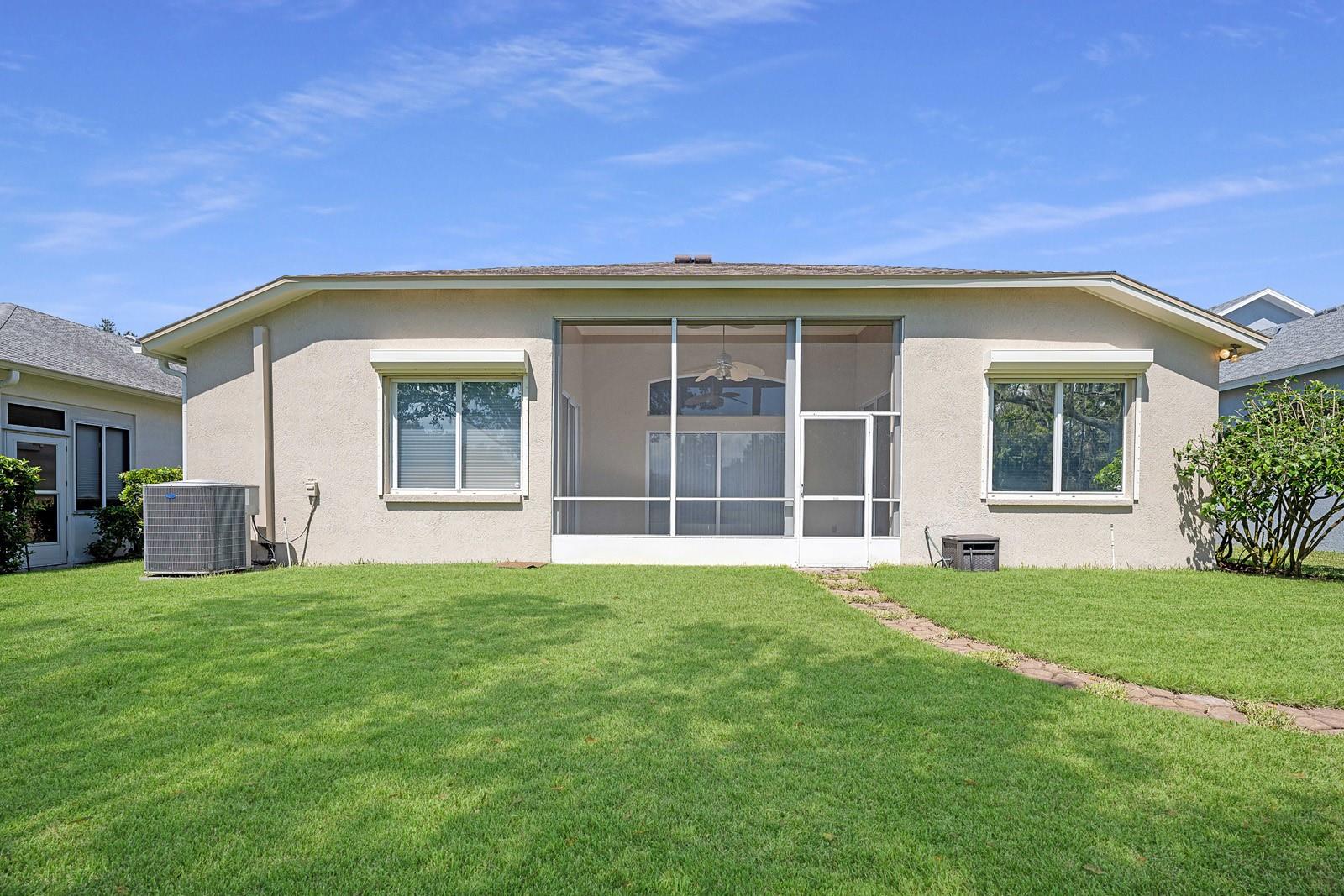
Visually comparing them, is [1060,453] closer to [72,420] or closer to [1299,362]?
[1299,362]

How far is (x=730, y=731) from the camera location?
3670mm

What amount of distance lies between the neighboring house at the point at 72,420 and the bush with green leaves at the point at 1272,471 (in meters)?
16.1

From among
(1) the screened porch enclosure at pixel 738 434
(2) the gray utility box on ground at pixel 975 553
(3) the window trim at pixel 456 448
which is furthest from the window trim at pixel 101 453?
(2) the gray utility box on ground at pixel 975 553

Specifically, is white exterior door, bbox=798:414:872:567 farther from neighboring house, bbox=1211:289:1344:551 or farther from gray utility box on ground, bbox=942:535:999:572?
neighboring house, bbox=1211:289:1344:551

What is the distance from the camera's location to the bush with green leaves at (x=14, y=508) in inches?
378

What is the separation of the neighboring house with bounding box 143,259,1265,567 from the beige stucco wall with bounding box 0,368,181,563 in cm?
222

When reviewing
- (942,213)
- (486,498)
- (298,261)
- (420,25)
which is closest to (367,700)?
(486,498)

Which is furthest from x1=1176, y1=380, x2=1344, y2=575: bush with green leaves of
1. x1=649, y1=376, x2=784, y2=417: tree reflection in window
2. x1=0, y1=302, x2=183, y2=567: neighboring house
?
x1=0, y1=302, x2=183, y2=567: neighboring house

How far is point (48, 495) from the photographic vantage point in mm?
11070

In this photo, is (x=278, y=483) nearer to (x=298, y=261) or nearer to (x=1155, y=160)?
(x=298, y=261)

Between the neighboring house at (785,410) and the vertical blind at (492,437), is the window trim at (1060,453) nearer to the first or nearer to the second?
the neighboring house at (785,410)

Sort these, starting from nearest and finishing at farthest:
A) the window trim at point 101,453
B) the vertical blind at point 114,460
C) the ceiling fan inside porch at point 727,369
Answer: the window trim at point 101,453 → the ceiling fan inside porch at point 727,369 → the vertical blind at point 114,460

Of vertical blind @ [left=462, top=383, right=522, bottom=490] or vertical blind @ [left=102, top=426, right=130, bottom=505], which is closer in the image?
vertical blind @ [left=462, top=383, right=522, bottom=490]

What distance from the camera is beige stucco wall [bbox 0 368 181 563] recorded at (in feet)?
36.2
